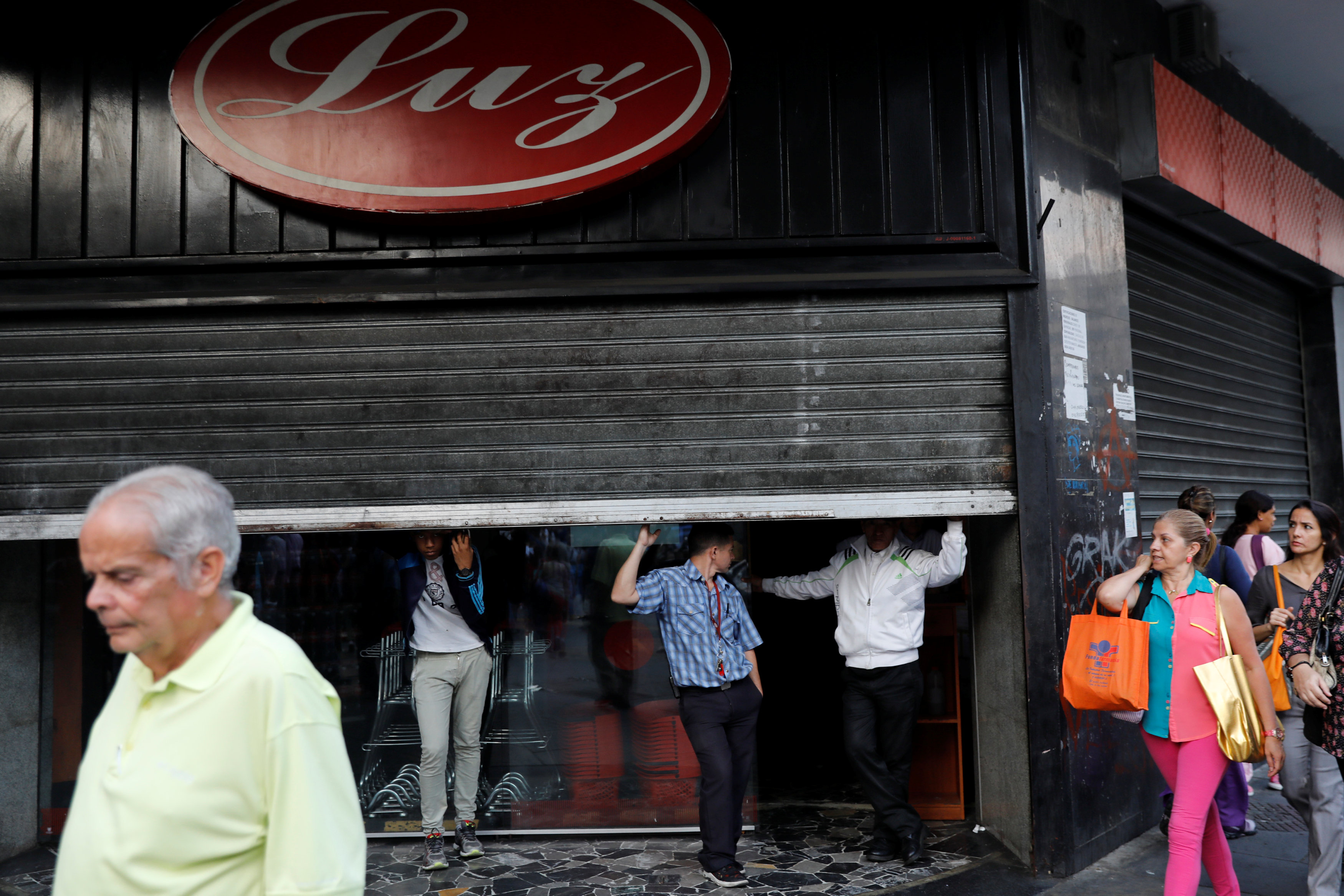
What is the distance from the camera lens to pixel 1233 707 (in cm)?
365

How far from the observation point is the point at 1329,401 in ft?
28.6

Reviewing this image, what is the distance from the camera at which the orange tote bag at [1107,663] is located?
3801 millimetres

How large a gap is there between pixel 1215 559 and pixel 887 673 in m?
2.00

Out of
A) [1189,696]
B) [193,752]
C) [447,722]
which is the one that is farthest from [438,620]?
[1189,696]

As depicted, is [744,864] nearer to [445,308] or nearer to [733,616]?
[733,616]

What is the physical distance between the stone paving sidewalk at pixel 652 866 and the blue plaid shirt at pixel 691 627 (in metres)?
1.04

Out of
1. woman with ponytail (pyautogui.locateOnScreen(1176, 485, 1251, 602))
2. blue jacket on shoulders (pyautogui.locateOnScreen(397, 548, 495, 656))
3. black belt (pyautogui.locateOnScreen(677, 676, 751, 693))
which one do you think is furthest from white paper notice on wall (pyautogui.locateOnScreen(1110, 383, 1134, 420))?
blue jacket on shoulders (pyautogui.locateOnScreen(397, 548, 495, 656))

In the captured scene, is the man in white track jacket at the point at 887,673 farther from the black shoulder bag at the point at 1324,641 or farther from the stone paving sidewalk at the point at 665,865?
the black shoulder bag at the point at 1324,641

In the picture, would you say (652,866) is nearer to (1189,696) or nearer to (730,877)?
(730,877)

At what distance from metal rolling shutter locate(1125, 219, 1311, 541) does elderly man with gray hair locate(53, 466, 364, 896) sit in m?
5.55

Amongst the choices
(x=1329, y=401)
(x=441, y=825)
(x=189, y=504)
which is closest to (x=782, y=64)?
(x=189, y=504)

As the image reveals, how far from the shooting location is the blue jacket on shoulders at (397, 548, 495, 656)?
512 centimetres

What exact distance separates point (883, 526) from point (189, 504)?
3.95 meters

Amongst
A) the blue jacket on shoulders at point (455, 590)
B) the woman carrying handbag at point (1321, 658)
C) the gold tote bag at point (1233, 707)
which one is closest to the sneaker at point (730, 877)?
the blue jacket on shoulders at point (455, 590)
